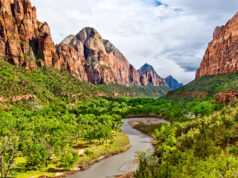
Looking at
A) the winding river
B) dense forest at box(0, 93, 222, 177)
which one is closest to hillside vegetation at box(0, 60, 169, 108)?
dense forest at box(0, 93, 222, 177)

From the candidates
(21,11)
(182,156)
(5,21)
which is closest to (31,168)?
(182,156)

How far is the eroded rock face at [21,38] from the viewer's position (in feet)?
534

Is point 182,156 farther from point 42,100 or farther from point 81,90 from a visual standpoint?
point 81,90

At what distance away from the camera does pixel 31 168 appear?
4994 cm

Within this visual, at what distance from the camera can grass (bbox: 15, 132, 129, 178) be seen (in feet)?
158

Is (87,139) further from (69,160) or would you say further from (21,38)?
(21,38)

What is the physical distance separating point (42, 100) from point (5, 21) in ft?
324

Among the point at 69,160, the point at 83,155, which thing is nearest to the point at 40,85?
the point at 83,155

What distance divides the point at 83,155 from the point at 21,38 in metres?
171

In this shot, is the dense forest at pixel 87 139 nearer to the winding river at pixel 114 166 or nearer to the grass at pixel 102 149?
the grass at pixel 102 149

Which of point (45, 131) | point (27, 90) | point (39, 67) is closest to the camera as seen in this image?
point (45, 131)

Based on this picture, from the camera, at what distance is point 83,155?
61.6m

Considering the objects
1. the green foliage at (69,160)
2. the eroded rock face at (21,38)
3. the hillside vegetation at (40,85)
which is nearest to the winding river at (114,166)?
the green foliage at (69,160)

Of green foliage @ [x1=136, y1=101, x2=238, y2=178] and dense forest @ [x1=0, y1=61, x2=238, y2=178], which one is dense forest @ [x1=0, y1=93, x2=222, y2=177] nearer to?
dense forest @ [x1=0, y1=61, x2=238, y2=178]
